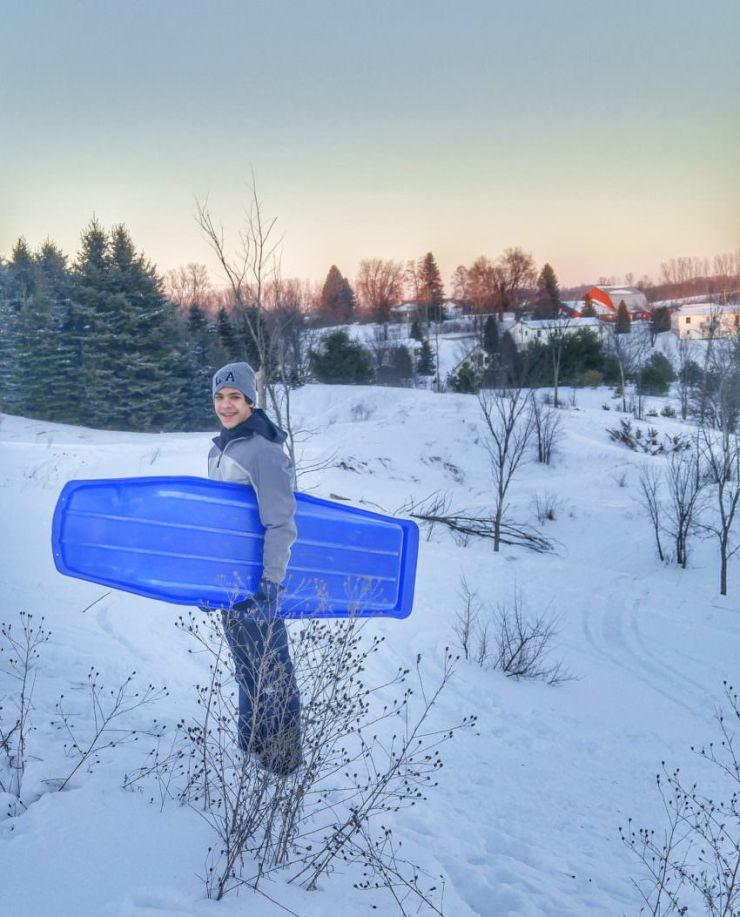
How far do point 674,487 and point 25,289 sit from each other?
24.6 m

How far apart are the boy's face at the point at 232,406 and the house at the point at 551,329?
98.8 ft

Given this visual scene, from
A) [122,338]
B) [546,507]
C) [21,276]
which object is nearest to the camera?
[546,507]

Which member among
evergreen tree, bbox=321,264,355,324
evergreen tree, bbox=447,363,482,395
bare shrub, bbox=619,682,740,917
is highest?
evergreen tree, bbox=321,264,355,324

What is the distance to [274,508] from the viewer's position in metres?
2.92

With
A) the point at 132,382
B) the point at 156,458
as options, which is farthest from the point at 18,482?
the point at 132,382

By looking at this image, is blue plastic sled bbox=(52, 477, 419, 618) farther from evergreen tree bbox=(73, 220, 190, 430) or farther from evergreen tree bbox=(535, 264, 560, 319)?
evergreen tree bbox=(535, 264, 560, 319)

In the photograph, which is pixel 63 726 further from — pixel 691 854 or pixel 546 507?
pixel 546 507

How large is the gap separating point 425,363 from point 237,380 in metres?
35.9

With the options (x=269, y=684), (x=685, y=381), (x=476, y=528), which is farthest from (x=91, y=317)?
(x=685, y=381)

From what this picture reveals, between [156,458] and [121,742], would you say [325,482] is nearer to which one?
[156,458]

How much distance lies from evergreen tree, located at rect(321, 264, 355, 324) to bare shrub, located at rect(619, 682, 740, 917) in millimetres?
45034

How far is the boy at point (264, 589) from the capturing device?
2.79 metres

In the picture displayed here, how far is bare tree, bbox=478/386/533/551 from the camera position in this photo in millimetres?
14922

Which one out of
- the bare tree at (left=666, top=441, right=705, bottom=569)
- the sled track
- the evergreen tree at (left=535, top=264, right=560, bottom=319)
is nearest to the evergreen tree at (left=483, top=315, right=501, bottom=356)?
the evergreen tree at (left=535, top=264, right=560, bottom=319)
